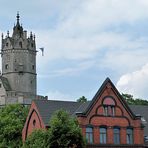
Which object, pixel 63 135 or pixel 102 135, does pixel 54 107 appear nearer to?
pixel 102 135

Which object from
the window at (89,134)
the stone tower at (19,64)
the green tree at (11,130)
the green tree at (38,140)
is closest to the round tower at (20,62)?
the stone tower at (19,64)

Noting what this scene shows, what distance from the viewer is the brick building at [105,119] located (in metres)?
70.6

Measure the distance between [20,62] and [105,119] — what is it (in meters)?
110

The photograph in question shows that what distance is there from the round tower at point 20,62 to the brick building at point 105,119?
104822 mm

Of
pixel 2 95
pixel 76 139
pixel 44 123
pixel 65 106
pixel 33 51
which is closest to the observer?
pixel 76 139

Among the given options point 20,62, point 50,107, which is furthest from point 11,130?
point 20,62

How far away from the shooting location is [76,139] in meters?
59.4

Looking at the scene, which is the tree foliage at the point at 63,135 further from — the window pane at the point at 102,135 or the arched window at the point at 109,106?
the arched window at the point at 109,106

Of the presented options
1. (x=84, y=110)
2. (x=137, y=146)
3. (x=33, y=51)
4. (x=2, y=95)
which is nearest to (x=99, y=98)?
(x=84, y=110)

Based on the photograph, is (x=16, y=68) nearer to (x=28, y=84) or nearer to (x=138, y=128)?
(x=28, y=84)

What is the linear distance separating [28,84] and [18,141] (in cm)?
10232

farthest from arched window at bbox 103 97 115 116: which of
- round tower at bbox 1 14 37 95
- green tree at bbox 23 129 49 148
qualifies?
round tower at bbox 1 14 37 95

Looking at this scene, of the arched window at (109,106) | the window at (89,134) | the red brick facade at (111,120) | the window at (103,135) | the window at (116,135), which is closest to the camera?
the window at (89,134)

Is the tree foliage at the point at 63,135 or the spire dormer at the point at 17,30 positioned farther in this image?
the spire dormer at the point at 17,30
